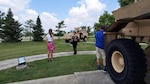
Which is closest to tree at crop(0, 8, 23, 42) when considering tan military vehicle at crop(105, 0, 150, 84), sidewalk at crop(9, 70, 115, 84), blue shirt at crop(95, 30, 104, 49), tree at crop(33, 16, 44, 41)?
tree at crop(33, 16, 44, 41)

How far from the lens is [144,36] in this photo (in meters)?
4.07

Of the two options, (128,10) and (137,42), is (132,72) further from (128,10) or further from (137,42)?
(128,10)

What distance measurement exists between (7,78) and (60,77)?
2.12m

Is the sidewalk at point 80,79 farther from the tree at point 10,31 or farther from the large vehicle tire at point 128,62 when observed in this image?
the tree at point 10,31

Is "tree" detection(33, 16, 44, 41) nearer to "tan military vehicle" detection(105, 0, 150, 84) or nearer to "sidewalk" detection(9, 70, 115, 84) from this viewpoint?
"sidewalk" detection(9, 70, 115, 84)

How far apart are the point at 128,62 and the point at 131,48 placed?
0.90ft

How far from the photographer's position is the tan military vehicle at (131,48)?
379cm

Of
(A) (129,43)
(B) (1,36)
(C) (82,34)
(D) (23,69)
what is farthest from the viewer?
(B) (1,36)

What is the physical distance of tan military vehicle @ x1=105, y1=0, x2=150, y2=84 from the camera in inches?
149

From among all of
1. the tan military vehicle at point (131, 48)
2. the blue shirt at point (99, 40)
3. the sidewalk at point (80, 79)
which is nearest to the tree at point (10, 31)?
the blue shirt at point (99, 40)

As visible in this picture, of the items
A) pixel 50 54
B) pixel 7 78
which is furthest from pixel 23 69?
pixel 50 54

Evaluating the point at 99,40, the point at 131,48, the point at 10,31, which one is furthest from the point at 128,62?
the point at 10,31

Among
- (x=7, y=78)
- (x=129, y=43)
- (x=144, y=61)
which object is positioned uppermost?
(x=129, y=43)

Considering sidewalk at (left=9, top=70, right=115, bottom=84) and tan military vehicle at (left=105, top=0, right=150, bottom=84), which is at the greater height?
tan military vehicle at (left=105, top=0, right=150, bottom=84)
